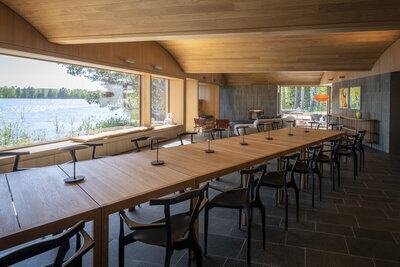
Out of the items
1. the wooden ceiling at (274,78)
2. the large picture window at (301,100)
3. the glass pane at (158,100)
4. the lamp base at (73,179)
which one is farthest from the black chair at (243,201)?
the large picture window at (301,100)

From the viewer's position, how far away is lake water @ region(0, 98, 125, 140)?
5.11 metres

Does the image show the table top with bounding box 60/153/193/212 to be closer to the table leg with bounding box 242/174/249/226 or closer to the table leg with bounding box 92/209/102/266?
the table leg with bounding box 92/209/102/266

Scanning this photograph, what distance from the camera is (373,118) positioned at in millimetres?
8578

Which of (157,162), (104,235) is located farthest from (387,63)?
(104,235)

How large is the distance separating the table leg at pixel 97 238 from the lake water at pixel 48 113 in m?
4.45

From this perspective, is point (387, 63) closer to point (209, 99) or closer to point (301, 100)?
point (209, 99)

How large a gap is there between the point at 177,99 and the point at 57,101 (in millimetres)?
5189

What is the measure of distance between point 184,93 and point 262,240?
841cm

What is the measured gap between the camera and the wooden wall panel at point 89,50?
14.8 ft

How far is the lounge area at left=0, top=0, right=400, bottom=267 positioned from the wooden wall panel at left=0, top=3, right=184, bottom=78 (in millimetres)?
Answer: 31

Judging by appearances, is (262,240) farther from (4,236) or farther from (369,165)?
(369,165)

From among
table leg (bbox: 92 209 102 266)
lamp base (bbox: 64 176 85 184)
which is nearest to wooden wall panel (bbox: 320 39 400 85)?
lamp base (bbox: 64 176 85 184)

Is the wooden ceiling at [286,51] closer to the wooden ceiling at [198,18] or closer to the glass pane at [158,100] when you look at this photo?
the glass pane at [158,100]

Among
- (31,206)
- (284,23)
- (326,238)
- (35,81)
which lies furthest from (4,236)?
(35,81)
